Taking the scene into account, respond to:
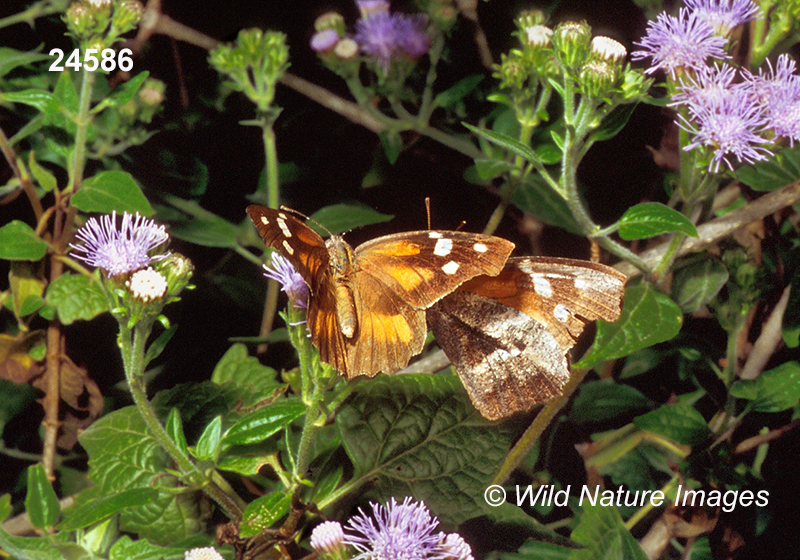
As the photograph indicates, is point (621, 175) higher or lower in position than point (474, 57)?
lower

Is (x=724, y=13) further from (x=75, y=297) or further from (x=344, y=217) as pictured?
(x=75, y=297)

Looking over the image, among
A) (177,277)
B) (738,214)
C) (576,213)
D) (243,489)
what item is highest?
(738,214)

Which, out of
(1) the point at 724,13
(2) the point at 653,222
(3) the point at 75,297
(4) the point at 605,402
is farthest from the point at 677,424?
(3) the point at 75,297

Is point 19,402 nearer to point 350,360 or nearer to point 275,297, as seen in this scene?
point 275,297

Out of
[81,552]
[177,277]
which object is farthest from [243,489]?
[177,277]

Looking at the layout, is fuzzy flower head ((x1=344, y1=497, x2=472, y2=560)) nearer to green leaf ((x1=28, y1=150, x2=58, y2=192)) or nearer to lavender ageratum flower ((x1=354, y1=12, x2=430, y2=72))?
green leaf ((x1=28, y1=150, x2=58, y2=192))

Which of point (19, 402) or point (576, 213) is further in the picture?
Answer: point (19, 402)
